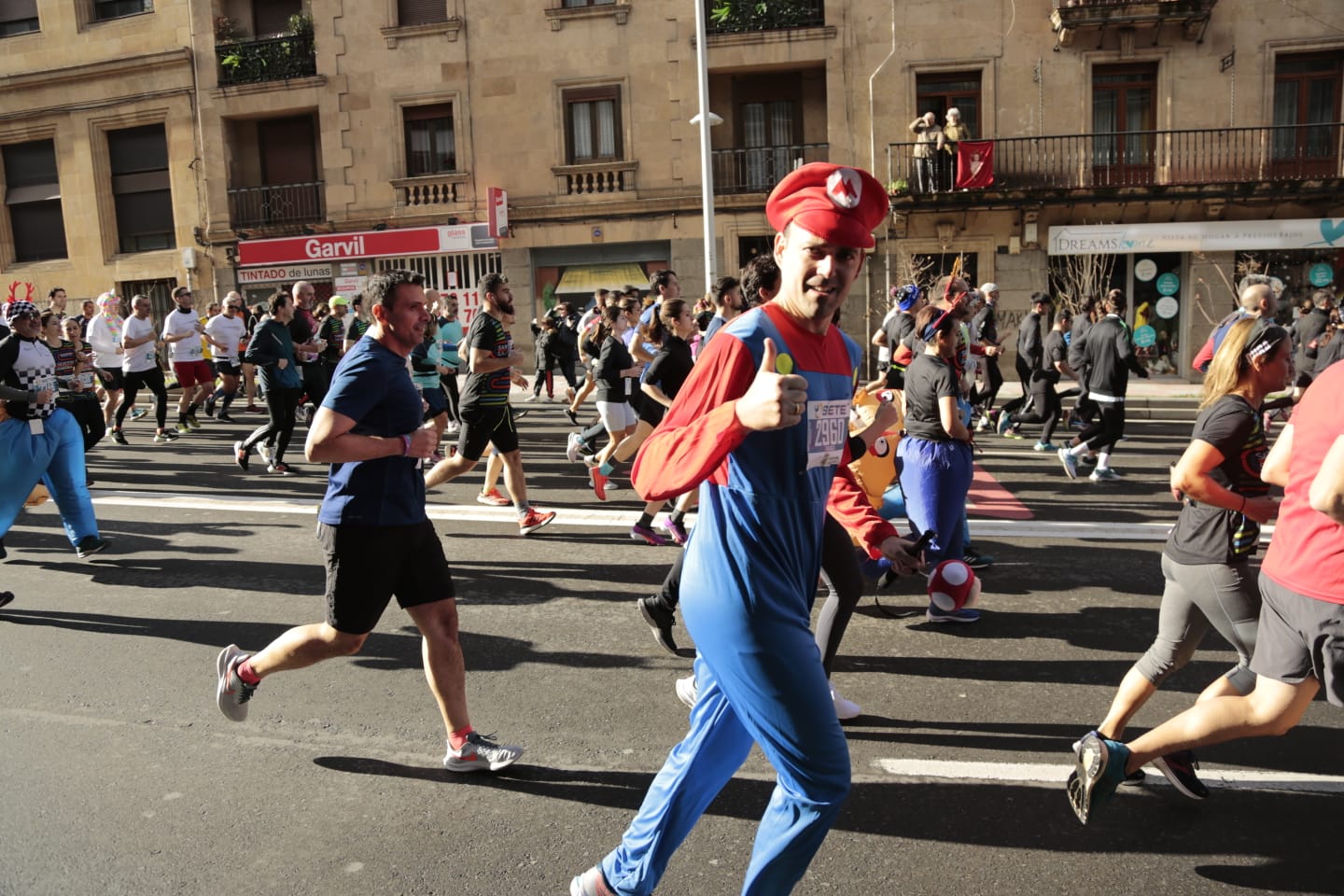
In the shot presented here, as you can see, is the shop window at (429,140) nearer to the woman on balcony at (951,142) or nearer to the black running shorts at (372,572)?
the woman on balcony at (951,142)

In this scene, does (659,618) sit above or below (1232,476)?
below

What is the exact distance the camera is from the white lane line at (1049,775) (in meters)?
3.63

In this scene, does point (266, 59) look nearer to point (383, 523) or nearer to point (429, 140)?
point (429, 140)

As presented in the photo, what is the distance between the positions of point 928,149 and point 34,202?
2298cm

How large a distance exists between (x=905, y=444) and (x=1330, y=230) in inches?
781

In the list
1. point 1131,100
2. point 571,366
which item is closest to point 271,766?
point 571,366

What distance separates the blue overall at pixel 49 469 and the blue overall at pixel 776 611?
19.5 feet

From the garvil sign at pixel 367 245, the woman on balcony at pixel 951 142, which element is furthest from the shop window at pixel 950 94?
the garvil sign at pixel 367 245

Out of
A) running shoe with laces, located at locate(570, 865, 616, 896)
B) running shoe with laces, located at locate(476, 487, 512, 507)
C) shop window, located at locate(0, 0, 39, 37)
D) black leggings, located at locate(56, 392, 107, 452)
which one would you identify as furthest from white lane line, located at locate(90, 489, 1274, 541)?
shop window, located at locate(0, 0, 39, 37)

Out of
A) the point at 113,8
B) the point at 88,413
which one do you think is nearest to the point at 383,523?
the point at 88,413

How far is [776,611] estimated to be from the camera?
7.88ft

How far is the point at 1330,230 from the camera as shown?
814 inches

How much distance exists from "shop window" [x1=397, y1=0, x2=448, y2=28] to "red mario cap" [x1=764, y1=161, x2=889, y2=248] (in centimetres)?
2349

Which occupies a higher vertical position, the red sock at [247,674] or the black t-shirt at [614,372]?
the black t-shirt at [614,372]
